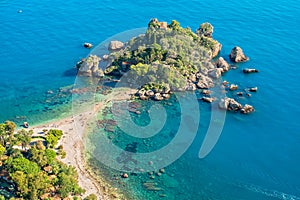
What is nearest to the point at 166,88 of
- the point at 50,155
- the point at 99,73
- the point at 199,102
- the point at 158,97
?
the point at 158,97

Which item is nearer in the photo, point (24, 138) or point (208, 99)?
point (24, 138)

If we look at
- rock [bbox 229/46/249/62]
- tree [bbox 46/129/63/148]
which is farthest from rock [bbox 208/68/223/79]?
tree [bbox 46/129/63/148]

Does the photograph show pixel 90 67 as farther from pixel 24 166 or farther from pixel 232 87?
pixel 24 166

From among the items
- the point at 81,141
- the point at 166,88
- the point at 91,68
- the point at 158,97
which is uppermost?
the point at 166,88

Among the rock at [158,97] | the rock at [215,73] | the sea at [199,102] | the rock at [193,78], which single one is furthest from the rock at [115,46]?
the rock at [215,73]

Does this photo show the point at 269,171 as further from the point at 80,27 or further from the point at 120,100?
the point at 80,27
